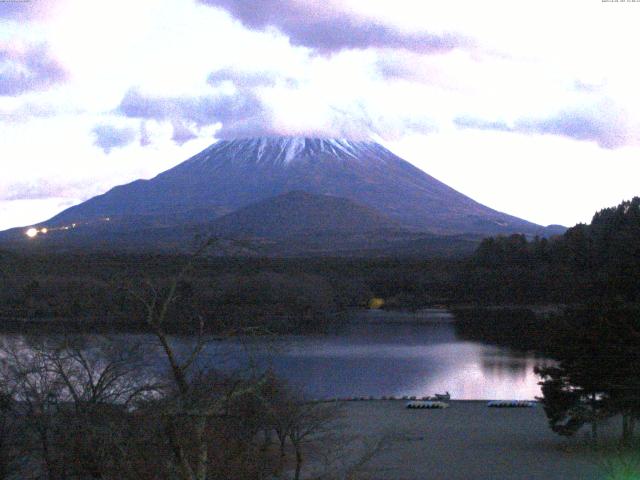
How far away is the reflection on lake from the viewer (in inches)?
771

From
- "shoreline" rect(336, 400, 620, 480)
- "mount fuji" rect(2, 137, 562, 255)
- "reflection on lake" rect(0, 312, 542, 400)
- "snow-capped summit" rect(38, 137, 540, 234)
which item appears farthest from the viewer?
"snow-capped summit" rect(38, 137, 540, 234)

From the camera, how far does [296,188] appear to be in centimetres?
9506

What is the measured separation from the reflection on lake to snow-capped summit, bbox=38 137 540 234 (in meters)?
54.1

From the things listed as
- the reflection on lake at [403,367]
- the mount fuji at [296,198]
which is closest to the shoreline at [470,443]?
the reflection on lake at [403,367]

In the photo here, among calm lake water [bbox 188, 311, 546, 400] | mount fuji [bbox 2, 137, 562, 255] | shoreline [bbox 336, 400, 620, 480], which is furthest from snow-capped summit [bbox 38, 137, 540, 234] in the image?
shoreline [bbox 336, 400, 620, 480]

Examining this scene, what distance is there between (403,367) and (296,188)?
237 feet

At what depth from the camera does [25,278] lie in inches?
838

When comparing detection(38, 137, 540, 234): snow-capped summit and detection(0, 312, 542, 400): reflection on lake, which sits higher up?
detection(38, 137, 540, 234): snow-capped summit

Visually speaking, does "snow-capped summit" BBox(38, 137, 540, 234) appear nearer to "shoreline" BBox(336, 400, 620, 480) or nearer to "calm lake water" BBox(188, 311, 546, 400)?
"calm lake water" BBox(188, 311, 546, 400)

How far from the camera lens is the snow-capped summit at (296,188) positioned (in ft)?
292

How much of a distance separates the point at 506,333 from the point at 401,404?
56.2ft

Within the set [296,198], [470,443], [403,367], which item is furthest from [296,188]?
[470,443]

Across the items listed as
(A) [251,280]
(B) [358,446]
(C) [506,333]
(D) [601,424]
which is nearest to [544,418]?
→ (D) [601,424]

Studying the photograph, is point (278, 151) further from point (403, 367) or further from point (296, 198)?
point (403, 367)
